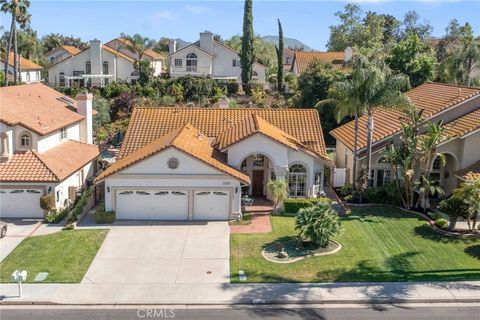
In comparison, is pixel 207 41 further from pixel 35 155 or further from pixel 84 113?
pixel 35 155

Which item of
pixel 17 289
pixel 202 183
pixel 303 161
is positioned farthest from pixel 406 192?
pixel 17 289

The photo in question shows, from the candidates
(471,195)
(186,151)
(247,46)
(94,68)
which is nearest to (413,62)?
(247,46)

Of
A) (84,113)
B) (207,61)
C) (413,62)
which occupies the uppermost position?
(207,61)

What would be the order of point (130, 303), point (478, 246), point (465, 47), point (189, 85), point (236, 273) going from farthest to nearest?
1. point (189, 85)
2. point (465, 47)
3. point (478, 246)
4. point (236, 273)
5. point (130, 303)

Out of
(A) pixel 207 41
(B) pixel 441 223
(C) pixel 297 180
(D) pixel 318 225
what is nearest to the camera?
(D) pixel 318 225

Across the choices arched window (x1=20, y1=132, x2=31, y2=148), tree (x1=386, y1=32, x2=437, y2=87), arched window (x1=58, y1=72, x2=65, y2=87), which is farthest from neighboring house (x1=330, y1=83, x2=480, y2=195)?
arched window (x1=58, y1=72, x2=65, y2=87)

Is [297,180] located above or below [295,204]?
above

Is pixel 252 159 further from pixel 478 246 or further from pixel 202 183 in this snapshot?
pixel 478 246
